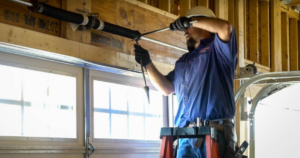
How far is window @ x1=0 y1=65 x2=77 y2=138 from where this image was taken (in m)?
2.84

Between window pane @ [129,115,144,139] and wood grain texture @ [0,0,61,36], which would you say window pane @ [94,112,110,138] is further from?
wood grain texture @ [0,0,61,36]

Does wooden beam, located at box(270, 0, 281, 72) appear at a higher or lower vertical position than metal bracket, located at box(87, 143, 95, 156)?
higher

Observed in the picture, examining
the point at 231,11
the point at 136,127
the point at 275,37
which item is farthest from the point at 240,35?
the point at 136,127

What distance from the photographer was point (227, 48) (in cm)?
293

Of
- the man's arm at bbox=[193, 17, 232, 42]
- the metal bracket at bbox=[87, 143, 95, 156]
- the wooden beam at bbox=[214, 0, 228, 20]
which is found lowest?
the metal bracket at bbox=[87, 143, 95, 156]

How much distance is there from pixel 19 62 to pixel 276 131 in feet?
13.8

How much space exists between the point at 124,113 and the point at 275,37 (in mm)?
3145

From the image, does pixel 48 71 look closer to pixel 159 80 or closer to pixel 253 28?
pixel 159 80

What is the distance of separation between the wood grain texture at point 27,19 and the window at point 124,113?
1.95ft

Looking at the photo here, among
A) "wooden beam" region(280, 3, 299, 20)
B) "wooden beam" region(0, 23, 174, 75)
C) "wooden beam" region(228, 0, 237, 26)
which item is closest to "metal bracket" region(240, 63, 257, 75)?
"wooden beam" region(228, 0, 237, 26)

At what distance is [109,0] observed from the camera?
361 cm

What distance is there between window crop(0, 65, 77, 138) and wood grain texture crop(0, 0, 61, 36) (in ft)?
0.94

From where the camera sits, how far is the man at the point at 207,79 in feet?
9.37

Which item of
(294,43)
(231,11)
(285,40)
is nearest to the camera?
(231,11)
